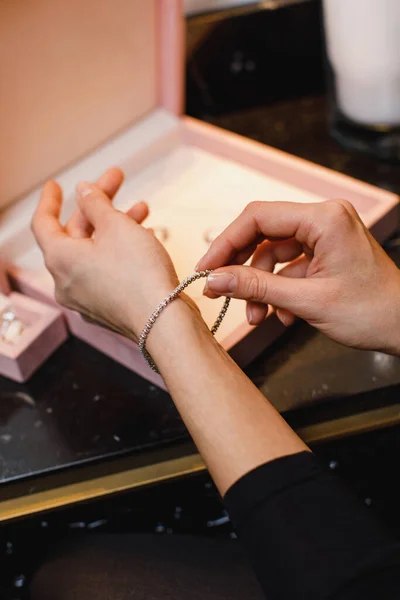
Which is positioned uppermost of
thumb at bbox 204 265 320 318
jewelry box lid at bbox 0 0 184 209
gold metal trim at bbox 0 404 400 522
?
jewelry box lid at bbox 0 0 184 209

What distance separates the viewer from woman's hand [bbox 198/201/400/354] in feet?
1.77

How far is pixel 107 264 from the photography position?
21.9 inches

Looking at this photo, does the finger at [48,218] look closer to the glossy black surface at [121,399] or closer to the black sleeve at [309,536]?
the glossy black surface at [121,399]

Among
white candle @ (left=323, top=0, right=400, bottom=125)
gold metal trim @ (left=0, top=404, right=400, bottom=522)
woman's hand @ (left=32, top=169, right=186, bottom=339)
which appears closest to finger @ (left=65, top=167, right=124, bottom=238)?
woman's hand @ (left=32, top=169, right=186, bottom=339)

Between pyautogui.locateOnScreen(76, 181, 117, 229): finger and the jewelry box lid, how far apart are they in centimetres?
16

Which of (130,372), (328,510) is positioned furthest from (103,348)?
(328,510)

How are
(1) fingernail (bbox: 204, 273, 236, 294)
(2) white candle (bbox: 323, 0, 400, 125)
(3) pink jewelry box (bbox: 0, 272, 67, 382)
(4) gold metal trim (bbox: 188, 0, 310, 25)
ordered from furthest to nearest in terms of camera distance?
(4) gold metal trim (bbox: 188, 0, 310, 25) → (2) white candle (bbox: 323, 0, 400, 125) → (3) pink jewelry box (bbox: 0, 272, 67, 382) → (1) fingernail (bbox: 204, 273, 236, 294)

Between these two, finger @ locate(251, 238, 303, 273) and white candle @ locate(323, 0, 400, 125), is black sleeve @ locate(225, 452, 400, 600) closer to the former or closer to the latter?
finger @ locate(251, 238, 303, 273)

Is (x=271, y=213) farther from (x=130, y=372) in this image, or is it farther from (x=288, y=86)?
(x=288, y=86)

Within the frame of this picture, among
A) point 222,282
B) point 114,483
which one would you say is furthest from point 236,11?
point 114,483

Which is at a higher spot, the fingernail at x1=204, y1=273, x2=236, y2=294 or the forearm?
the fingernail at x1=204, y1=273, x2=236, y2=294

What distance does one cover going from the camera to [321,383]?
642 mm

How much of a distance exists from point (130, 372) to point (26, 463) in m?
0.13

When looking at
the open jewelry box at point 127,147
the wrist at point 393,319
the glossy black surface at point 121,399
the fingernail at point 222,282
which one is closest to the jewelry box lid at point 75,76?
the open jewelry box at point 127,147
